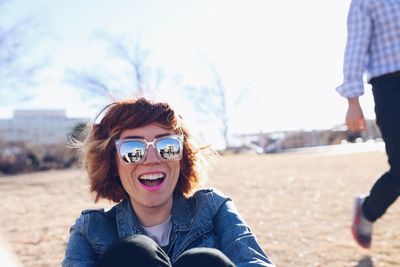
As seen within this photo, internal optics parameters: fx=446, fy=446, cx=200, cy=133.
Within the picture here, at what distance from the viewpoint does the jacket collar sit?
1403mm

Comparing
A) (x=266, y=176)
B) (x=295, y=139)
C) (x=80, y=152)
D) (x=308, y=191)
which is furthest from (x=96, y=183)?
(x=295, y=139)

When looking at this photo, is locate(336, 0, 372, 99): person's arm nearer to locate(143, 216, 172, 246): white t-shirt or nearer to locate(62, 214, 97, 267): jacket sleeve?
locate(143, 216, 172, 246): white t-shirt

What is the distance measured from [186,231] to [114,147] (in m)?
0.37

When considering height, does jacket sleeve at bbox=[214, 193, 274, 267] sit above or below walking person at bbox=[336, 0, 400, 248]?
below

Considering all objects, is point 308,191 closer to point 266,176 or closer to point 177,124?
point 266,176

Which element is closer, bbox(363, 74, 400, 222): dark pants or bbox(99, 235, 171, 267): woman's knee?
bbox(99, 235, 171, 267): woman's knee

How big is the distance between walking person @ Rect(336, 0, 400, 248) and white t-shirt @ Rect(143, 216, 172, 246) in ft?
3.48

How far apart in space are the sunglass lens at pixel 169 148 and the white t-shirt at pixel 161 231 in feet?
0.71

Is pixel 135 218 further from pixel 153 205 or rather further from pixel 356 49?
pixel 356 49

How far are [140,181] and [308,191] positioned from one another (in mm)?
3917

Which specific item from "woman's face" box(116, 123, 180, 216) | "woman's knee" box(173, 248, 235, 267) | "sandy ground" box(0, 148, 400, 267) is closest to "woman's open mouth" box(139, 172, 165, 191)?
"woman's face" box(116, 123, 180, 216)

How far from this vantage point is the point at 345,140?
2678 cm

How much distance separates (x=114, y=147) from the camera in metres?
1.50

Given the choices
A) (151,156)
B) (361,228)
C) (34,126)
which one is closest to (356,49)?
(361,228)
